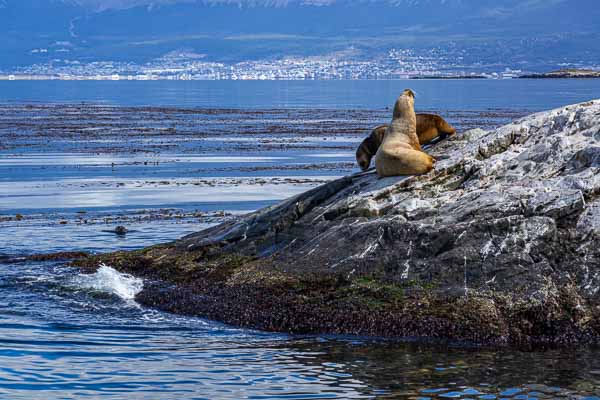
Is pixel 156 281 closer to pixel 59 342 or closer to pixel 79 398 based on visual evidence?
pixel 59 342

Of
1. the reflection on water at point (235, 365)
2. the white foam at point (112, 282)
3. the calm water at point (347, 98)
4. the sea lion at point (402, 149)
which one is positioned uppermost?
the calm water at point (347, 98)

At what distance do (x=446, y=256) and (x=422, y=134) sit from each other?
4997 mm

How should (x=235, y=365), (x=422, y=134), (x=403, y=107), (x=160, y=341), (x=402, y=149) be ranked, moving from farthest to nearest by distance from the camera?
(x=422, y=134) → (x=403, y=107) → (x=402, y=149) → (x=160, y=341) → (x=235, y=365)

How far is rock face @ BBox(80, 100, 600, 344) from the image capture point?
42.8 feet

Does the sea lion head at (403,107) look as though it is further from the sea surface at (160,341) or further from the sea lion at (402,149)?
the sea surface at (160,341)

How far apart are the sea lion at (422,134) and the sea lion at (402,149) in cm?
64

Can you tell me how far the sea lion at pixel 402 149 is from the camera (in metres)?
16.0

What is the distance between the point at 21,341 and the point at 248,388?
3.58 m

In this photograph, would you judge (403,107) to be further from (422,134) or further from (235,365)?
(235,365)

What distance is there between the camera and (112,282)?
16.5 m

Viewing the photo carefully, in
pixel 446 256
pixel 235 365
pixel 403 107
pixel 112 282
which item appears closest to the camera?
pixel 235 365

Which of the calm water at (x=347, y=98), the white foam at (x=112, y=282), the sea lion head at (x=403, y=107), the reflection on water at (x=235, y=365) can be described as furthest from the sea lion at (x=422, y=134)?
the calm water at (x=347, y=98)

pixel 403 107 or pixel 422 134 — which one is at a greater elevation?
pixel 403 107

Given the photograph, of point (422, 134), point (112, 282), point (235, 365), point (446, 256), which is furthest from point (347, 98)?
point (235, 365)
